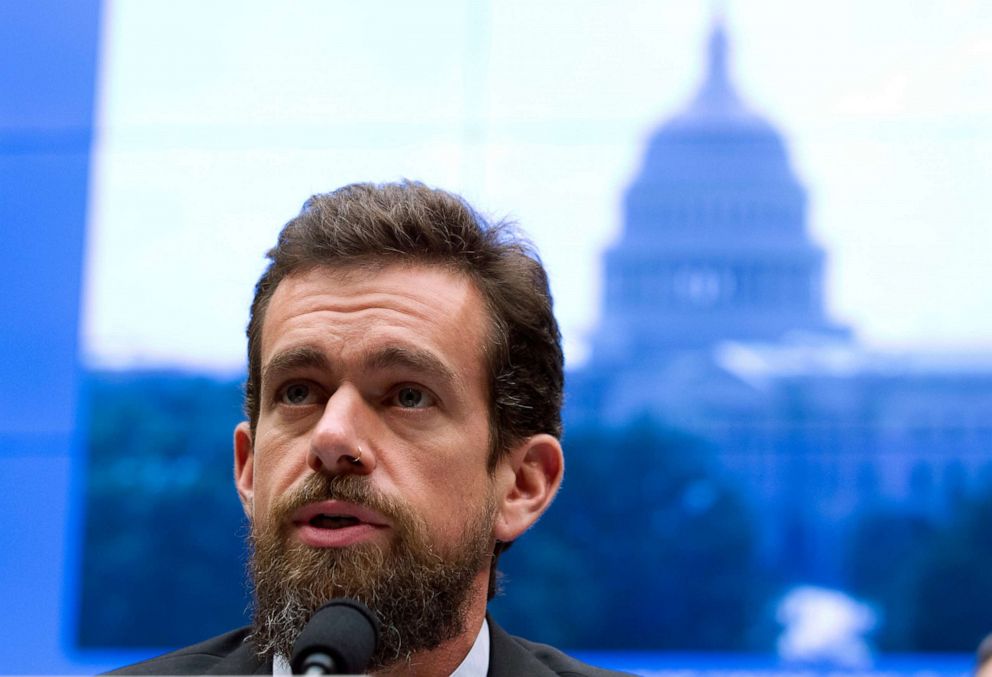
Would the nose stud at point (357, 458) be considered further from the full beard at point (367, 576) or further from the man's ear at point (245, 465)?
the man's ear at point (245, 465)

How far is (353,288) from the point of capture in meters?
2.35

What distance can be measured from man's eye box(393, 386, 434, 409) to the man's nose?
0.30 feet

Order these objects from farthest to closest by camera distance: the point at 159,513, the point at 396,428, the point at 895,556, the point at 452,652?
the point at 159,513
the point at 895,556
the point at 452,652
the point at 396,428

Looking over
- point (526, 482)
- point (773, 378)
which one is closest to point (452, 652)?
point (526, 482)

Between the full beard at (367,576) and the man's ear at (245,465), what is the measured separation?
7.0 inches

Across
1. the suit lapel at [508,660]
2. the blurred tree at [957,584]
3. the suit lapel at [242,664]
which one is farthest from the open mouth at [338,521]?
the blurred tree at [957,584]

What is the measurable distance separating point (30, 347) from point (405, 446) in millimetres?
7453

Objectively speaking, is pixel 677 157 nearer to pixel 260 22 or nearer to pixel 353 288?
pixel 260 22

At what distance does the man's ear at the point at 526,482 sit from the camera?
2498 mm

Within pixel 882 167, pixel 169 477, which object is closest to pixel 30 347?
pixel 169 477

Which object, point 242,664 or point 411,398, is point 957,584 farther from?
point 411,398

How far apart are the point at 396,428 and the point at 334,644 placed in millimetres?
725

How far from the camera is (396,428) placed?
221cm

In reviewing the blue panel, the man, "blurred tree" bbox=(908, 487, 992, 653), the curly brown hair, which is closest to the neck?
the man
